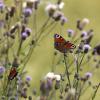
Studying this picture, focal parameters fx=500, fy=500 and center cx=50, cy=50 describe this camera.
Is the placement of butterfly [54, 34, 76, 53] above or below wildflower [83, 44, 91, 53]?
above

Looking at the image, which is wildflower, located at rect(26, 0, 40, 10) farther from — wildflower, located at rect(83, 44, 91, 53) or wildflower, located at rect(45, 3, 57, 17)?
wildflower, located at rect(83, 44, 91, 53)

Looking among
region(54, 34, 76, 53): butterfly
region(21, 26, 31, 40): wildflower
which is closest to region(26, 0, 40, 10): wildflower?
region(21, 26, 31, 40): wildflower

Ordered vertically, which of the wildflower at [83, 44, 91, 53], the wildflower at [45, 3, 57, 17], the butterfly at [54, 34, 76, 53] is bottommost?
the wildflower at [83, 44, 91, 53]

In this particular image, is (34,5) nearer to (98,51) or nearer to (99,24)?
(98,51)

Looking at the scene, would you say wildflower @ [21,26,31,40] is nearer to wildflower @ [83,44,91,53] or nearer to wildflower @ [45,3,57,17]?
wildflower @ [45,3,57,17]

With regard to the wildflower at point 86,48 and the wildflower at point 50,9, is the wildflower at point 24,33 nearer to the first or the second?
the wildflower at point 50,9

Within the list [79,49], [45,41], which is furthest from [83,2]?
[79,49]

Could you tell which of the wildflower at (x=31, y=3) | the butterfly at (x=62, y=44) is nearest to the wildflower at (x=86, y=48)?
the butterfly at (x=62, y=44)

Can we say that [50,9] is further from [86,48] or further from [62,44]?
[86,48]

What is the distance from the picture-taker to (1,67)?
226 centimetres

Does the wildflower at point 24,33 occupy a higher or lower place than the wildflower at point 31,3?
lower

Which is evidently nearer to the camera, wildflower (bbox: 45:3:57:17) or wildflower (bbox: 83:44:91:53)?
wildflower (bbox: 45:3:57:17)

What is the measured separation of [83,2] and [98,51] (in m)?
4.27

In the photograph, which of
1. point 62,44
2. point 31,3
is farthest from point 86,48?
point 31,3
